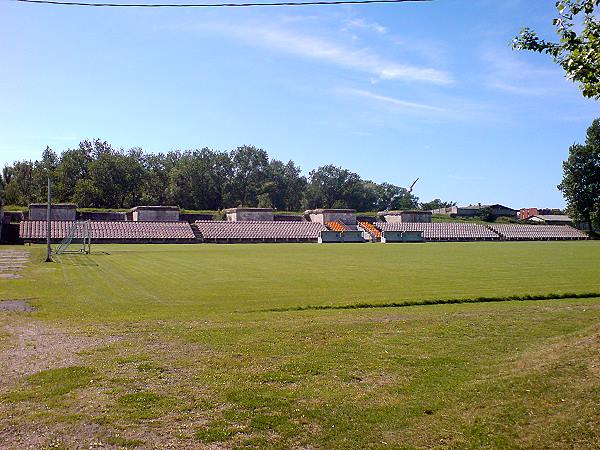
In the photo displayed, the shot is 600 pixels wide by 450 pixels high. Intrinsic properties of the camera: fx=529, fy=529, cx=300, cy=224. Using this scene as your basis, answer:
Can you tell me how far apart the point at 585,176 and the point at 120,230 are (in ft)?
203

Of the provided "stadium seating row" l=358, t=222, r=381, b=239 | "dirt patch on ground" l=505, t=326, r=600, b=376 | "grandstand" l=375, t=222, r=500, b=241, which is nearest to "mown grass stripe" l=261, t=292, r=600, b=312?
"dirt patch on ground" l=505, t=326, r=600, b=376

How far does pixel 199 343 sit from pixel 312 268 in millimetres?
16100

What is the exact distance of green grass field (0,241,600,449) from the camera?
5.23m

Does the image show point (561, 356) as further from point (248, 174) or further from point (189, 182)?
point (248, 174)

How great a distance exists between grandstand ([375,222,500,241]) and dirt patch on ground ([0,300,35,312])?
60.1 metres

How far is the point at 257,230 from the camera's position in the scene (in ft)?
210

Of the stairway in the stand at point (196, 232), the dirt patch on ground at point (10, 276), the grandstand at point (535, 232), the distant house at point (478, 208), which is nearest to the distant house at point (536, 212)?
the distant house at point (478, 208)

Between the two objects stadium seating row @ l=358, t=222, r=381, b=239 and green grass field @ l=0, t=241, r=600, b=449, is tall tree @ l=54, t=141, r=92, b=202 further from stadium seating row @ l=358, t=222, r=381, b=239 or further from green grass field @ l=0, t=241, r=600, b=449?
green grass field @ l=0, t=241, r=600, b=449

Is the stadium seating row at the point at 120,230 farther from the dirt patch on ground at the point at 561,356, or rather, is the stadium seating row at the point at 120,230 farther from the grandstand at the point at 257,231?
the dirt patch on ground at the point at 561,356

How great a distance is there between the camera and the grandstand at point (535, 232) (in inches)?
2901

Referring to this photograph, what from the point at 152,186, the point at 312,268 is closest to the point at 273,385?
the point at 312,268

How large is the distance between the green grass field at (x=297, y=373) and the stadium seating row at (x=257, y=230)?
152ft

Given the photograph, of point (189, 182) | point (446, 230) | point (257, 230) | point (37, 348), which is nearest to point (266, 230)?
point (257, 230)

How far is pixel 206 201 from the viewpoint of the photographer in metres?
100
